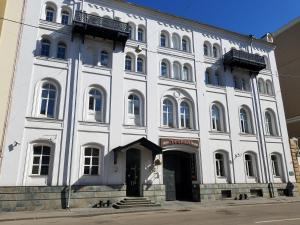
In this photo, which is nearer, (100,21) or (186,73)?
(100,21)

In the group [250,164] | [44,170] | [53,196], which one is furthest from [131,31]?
[250,164]

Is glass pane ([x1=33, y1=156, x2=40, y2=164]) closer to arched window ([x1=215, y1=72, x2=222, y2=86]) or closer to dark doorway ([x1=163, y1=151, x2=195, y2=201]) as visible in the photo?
dark doorway ([x1=163, y1=151, x2=195, y2=201])

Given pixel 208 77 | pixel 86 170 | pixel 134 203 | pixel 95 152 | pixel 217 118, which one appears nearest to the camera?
pixel 134 203

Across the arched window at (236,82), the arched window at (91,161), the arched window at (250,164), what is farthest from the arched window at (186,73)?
the arched window at (91,161)

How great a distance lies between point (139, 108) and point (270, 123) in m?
13.7

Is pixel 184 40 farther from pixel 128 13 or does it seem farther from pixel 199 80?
pixel 128 13

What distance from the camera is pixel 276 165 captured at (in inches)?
952

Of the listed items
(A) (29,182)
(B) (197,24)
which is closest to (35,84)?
(A) (29,182)

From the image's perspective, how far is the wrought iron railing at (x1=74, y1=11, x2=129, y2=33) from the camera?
18.8 m

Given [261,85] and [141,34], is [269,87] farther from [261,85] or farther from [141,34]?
[141,34]

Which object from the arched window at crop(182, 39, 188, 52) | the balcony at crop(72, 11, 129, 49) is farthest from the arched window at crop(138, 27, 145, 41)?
the arched window at crop(182, 39, 188, 52)

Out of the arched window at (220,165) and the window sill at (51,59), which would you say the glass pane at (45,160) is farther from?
the arched window at (220,165)

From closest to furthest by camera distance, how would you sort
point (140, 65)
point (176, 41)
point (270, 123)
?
point (140, 65)
point (176, 41)
point (270, 123)

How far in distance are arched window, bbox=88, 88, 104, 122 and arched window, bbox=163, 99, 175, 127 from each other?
5128 mm
